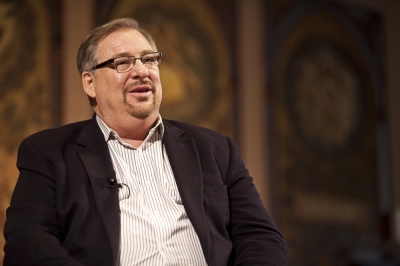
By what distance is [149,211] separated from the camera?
225 centimetres

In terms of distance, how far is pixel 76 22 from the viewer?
4.36 metres

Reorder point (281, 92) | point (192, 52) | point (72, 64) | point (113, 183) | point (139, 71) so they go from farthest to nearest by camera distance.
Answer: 1. point (281, 92)
2. point (192, 52)
3. point (72, 64)
4. point (139, 71)
5. point (113, 183)

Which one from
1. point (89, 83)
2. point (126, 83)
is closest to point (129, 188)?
point (126, 83)

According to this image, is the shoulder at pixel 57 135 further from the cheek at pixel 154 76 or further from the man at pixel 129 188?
the cheek at pixel 154 76

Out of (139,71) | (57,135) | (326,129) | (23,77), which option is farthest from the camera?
(326,129)

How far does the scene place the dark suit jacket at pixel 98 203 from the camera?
2.06 m

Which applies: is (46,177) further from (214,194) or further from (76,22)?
(76,22)

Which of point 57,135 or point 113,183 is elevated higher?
point 57,135

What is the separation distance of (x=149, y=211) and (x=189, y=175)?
0.72 ft

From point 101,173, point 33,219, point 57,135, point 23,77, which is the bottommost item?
point 33,219

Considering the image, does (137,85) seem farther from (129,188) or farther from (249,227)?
(249,227)

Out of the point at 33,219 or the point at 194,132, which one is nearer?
the point at 33,219

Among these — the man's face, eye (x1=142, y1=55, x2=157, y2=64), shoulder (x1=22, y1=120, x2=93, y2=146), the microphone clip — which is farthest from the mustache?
the microphone clip

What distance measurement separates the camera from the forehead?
249 cm
